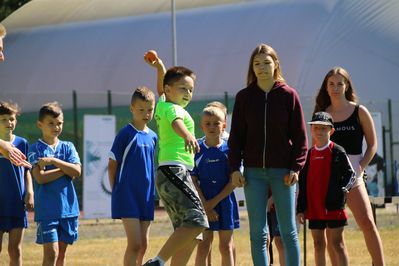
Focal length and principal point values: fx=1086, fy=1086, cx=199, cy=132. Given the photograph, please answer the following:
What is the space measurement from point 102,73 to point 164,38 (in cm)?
242

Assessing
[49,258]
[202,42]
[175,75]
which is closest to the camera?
[175,75]

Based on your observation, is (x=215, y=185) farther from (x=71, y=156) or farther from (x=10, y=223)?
(x=10, y=223)

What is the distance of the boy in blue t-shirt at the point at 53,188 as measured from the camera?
9.82m

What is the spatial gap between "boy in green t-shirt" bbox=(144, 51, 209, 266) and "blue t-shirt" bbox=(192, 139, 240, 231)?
1373 millimetres

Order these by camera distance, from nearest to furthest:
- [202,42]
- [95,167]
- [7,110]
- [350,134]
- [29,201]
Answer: [350,134], [29,201], [7,110], [95,167], [202,42]

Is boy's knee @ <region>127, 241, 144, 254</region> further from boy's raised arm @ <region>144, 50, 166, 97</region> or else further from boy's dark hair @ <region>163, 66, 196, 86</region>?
boy's dark hair @ <region>163, 66, 196, 86</region>

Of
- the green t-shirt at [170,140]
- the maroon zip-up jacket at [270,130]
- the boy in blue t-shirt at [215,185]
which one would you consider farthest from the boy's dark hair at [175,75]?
the boy in blue t-shirt at [215,185]

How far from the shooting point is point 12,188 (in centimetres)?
1049

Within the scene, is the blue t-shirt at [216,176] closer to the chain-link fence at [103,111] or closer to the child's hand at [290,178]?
the child's hand at [290,178]

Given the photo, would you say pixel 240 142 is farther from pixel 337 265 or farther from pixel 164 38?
pixel 164 38

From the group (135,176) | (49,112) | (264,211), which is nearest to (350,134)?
(264,211)

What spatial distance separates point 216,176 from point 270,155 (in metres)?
1.69

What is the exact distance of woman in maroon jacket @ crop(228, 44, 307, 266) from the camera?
862 centimetres

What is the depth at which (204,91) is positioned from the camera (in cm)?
3369
